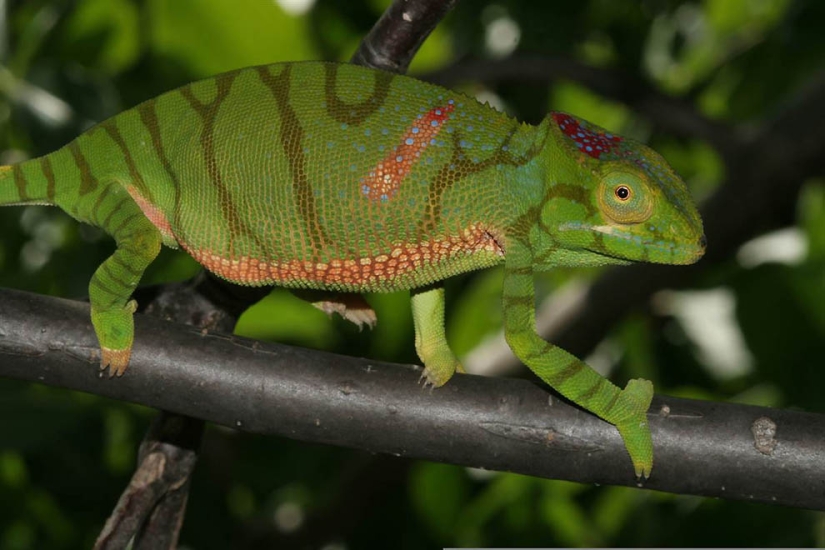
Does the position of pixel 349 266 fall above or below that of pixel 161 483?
above

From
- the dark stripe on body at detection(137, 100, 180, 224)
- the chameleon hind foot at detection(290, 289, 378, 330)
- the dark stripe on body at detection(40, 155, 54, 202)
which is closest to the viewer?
the dark stripe on body at detection(137, 100, 180, 224)

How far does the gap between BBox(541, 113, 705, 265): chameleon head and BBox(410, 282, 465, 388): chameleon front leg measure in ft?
0.91

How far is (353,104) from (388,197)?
0.15 metres

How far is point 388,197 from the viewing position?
1545 millimetres

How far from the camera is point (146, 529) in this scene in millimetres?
1803

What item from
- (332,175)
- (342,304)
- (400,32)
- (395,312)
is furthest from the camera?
(395,312)

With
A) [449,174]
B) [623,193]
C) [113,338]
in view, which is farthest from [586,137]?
[113,338]

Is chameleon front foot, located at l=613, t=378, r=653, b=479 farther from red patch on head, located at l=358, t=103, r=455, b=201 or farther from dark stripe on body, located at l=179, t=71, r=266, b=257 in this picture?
dark stripe on body, located at l=179, t=71, r=266, b=257

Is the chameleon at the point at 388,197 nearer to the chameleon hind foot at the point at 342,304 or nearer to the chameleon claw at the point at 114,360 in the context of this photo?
the chameleon claw at the point at 114,360

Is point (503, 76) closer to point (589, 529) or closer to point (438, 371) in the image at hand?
point (589, 529)

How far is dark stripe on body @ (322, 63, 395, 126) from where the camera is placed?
1544mm

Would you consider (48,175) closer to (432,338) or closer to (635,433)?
(432,338)

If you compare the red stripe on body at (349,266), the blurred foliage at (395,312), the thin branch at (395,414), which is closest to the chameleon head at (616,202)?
the red stripe on body at (349,266)

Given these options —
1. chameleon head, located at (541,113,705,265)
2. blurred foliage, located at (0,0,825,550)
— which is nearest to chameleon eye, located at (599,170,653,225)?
chameleon head, located at (541,113,705,265)
